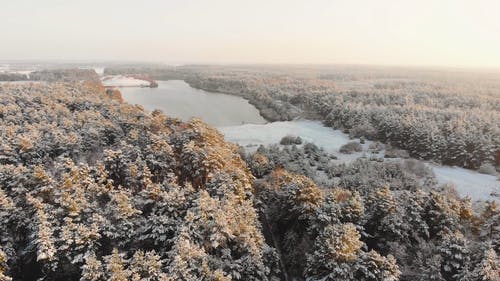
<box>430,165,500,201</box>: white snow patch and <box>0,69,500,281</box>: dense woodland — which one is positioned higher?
<box>0,69,500,281</box>: dense woodland

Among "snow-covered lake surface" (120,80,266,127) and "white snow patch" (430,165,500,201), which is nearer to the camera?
"white snow patch" (430,165,500,201)

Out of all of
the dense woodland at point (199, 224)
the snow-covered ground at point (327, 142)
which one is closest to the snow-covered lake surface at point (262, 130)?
the snow-covered ground at point (327, 142)

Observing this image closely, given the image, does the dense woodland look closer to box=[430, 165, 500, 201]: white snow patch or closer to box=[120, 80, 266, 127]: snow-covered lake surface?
box=[430, 165, 500, 201]: white snow patch

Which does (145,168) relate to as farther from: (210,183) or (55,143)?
(55,143)

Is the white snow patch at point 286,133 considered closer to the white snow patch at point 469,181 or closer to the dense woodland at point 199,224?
the white snow patch at point 469,181

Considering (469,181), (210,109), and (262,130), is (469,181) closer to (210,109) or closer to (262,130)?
(262,130)

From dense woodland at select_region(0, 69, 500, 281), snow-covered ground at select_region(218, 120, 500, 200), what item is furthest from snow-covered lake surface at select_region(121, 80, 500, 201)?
dense woodland at select_region(0, 69, 500, 281)
